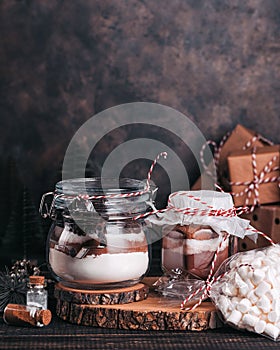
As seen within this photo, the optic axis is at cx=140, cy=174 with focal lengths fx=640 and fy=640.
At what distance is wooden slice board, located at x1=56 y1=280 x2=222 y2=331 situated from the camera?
123 cm

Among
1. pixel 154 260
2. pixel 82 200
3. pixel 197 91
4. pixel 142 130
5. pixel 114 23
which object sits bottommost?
pixel 154 260

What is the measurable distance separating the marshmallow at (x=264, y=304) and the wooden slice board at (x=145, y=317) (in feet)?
0.29

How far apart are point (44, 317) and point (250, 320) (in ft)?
1.30

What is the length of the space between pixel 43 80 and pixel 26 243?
1.50ft

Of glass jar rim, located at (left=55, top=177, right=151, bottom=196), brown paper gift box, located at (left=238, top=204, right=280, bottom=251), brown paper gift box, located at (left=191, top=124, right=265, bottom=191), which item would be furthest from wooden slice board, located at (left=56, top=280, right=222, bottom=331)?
brown paper gift box, located at (left=191, top=124, right=265, bottom=191)

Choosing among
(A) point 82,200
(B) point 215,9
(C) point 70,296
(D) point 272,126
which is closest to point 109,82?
(B) point 215,9

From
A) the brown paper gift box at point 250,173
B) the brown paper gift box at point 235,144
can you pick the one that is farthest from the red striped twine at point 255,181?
the brown paper gift box at point 235,144

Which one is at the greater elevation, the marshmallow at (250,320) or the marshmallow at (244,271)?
the marshmallow at (244,271)

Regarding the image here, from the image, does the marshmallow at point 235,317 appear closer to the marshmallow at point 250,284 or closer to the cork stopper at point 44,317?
the marshmallow at point 250,284

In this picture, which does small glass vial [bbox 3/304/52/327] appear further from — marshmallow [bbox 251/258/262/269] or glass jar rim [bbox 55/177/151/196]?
marshmallow [bbox 251/258/262/269]

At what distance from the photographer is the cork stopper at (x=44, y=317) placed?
4.07ft

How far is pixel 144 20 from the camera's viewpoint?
5.91 feet

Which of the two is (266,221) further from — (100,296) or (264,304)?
(100,296)

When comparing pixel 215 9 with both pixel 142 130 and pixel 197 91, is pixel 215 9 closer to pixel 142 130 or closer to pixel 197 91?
pixel 197 91
